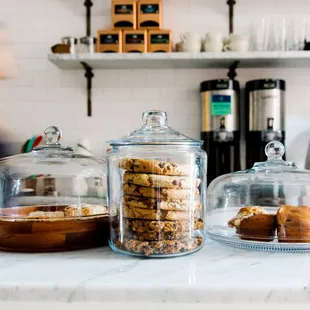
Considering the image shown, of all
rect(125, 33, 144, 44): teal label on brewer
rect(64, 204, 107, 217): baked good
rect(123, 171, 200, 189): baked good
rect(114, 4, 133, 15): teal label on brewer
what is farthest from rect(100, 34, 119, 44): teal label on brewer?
rect(123, 171, 200, 189): baked good

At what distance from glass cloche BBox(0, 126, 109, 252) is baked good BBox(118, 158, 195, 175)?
157mm

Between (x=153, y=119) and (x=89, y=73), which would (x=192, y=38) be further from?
(x=153, y=119)

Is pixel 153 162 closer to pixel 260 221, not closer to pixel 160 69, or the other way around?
pixel 260 221

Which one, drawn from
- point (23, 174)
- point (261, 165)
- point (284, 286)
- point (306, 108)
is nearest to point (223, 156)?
point (306, 108)

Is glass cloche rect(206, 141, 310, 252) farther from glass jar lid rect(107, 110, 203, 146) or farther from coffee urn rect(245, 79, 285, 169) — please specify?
coffee urn rect(245, 79, 285, 169)

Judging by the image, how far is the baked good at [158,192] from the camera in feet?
2.34

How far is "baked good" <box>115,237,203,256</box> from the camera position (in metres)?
0.70

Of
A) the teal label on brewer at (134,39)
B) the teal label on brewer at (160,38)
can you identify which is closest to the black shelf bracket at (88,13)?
the teal label on brewer at (134,39)

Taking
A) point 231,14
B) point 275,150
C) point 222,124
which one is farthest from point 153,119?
point 231,14

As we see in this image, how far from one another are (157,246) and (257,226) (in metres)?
0.21

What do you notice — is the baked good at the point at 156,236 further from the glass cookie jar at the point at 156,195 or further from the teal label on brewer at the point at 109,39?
the teal label on brewer at the point at 109,39

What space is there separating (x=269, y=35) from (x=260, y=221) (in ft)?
→ 5.78

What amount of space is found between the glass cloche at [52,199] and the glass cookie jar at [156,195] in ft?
0.23

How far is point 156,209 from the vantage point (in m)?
0.71
